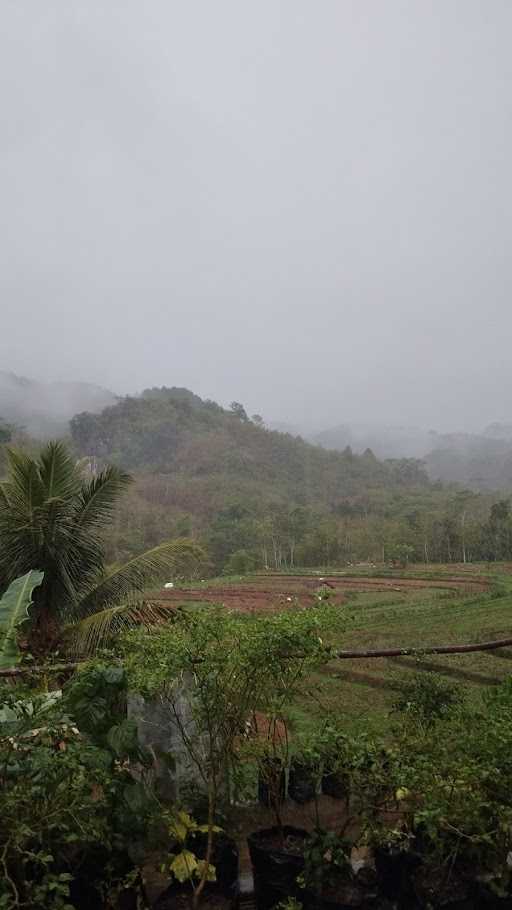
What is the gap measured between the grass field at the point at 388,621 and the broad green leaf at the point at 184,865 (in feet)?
3.22

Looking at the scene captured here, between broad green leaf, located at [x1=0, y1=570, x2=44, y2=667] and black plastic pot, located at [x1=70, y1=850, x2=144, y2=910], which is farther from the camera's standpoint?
broad green leaf, located at [x1=0, y1=570, x2=44, y2=667]

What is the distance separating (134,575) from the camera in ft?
22.1

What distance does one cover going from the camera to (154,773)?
4.07m

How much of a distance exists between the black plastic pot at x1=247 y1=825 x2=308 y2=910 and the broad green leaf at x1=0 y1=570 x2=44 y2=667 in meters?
1.94

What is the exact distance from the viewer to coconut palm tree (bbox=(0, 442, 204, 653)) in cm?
602

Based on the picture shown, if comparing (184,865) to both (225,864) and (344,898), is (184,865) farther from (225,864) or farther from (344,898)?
(344,898)

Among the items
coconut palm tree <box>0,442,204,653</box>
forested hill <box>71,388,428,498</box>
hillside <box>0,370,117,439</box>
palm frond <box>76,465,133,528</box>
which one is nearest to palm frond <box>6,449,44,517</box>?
coconut palm tree <box>0,442,204,653</box>

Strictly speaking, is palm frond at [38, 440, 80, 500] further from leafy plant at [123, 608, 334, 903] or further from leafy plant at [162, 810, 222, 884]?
leafy plant at [162, 810, 222, 884]

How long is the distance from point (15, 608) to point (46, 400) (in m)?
146

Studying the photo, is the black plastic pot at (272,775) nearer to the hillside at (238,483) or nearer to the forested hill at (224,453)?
the hillside at (238,483)

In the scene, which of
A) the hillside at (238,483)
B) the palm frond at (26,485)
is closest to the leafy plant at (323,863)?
the palm frond at (26,485)

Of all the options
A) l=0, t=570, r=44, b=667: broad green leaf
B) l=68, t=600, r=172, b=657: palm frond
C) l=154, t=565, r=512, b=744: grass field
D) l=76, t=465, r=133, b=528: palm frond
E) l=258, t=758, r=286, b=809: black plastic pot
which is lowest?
l=154, t=565, r=512, b=744: grass field

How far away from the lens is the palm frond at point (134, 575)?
21.8 feet

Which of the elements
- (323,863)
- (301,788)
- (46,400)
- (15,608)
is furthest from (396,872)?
(46,400)
